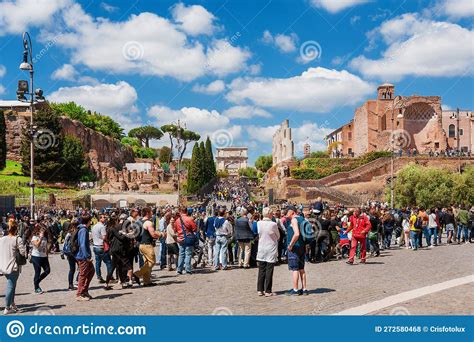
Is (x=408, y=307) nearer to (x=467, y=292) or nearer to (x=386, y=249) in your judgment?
(x=467, y=292)

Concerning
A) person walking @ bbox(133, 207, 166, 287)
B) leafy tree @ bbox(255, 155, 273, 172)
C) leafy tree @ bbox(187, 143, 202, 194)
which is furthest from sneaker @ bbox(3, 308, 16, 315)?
leafy tree @ bbox(255, 155, 273, 172)

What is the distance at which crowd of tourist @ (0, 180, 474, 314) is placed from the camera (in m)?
10.2

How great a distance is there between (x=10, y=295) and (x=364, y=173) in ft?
192

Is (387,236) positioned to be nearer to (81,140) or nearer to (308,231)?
(308,231)

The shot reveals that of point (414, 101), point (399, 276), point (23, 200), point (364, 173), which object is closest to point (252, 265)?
point (399, 276)

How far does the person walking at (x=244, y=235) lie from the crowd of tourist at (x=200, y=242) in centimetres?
3

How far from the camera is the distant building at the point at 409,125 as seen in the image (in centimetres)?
7744

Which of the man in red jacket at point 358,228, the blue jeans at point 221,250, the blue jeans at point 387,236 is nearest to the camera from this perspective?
the blue jeans at point 221,250

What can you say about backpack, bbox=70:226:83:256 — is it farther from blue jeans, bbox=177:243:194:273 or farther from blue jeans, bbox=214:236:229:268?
blue jeans, bbox=214:236:229:268

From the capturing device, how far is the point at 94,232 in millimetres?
11805

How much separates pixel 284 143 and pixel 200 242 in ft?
273

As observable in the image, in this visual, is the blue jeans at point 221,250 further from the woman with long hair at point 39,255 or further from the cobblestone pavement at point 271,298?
the woman with long hair at point 39,255

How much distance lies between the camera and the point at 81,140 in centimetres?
8531

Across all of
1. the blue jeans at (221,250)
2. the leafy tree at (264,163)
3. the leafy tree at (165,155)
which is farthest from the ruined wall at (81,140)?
the blue jeans at (221,250)
